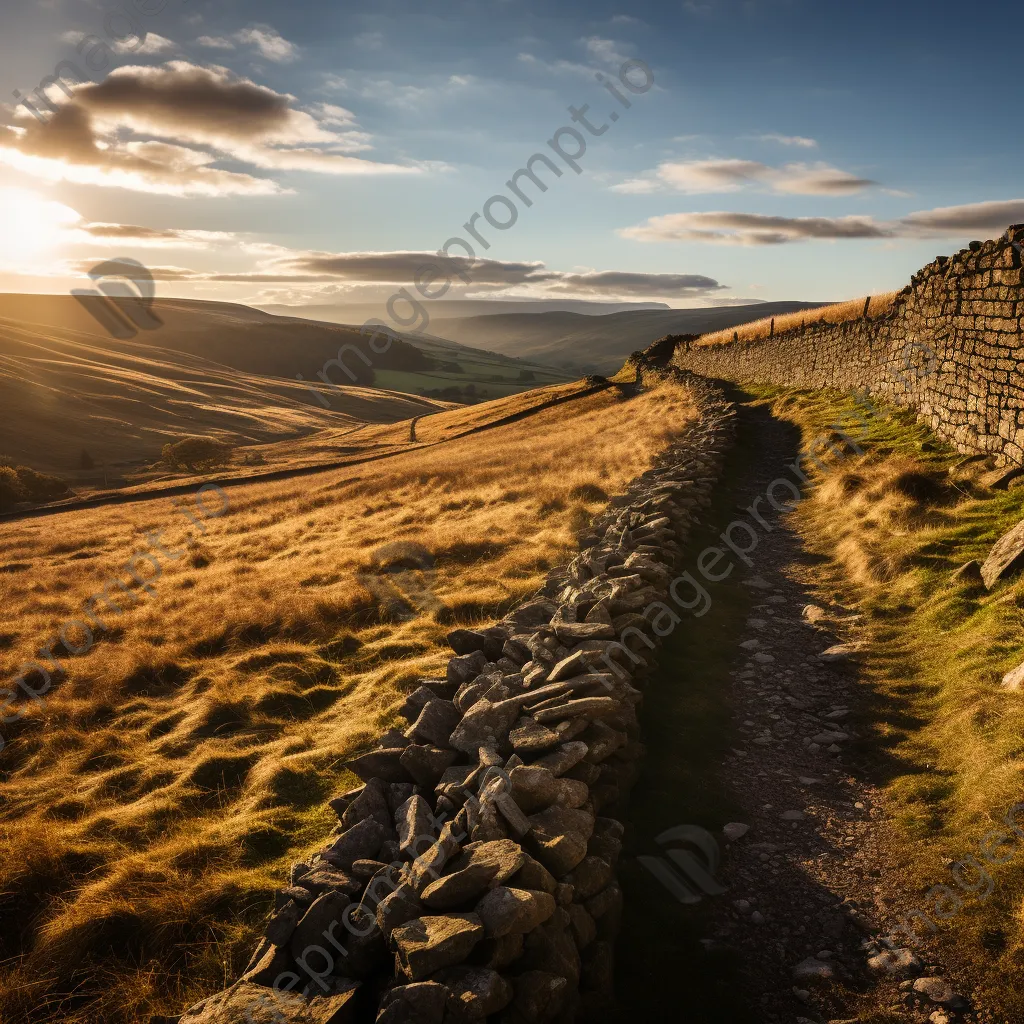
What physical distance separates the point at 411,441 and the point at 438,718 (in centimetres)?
6005

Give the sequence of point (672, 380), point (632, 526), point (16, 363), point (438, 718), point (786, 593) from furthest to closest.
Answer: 1. point (16, 363)
2. point (672, 380)
3. point (632, 526)
4. point (786, 593)
5. point (438, 718)

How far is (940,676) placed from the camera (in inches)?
287

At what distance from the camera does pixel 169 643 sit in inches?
520

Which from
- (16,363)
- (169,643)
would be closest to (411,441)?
(169,643)

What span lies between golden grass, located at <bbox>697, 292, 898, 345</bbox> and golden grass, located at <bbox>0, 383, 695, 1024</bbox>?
31.8ft

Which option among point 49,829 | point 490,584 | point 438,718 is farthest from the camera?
point 490,584

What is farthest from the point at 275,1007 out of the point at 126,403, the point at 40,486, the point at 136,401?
the point at 136,401

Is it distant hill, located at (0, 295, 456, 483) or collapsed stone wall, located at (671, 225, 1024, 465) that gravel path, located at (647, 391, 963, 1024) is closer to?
collapsed stone wall, located at (671, 225, 1024, 465)

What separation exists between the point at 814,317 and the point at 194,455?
60148 mm

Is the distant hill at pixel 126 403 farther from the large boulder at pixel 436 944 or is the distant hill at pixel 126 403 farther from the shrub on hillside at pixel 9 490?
the large boulder at pixel 436 944

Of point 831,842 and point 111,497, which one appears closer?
point 831,842

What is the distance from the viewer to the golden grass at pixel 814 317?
78.0ft

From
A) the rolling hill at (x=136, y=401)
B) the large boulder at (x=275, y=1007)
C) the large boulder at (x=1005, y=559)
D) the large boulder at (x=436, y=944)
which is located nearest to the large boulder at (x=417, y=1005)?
the large boulder at (x=436, y=944)

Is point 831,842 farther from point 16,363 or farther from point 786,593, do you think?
point 16,363
